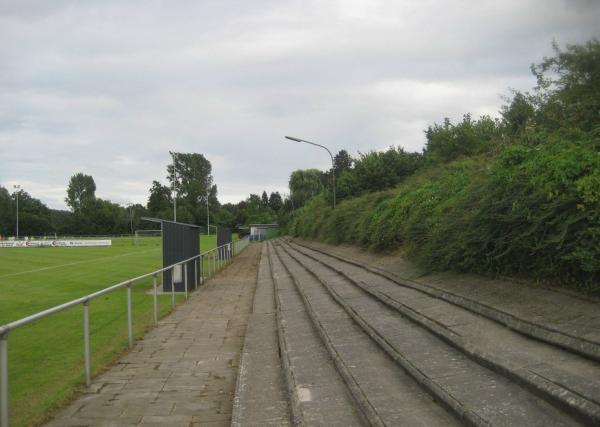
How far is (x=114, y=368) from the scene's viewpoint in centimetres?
604

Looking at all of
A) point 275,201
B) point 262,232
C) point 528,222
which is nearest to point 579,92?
point 528,222

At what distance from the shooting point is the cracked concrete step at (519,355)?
3.26 m

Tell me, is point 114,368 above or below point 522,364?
below

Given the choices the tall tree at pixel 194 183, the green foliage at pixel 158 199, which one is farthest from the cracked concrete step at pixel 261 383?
the green foliage at pixel 158 199

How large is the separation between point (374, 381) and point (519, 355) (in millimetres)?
1165

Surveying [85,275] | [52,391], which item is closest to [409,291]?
[52,391]

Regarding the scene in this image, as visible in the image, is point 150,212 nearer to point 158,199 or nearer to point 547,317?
point 158,199

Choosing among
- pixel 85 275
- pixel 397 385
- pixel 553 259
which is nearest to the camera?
pixel 397 385

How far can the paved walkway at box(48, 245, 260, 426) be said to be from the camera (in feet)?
14.3

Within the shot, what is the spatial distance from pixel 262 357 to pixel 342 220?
16431mm

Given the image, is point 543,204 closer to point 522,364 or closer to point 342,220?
point 522,364

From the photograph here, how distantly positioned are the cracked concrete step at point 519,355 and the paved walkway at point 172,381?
2.17 m

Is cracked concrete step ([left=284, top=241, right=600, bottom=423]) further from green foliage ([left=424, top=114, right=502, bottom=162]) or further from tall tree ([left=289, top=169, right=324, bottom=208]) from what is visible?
tall tree ([left=289, top=169, right=324, bottom=208])

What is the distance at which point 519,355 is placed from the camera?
423 cm
